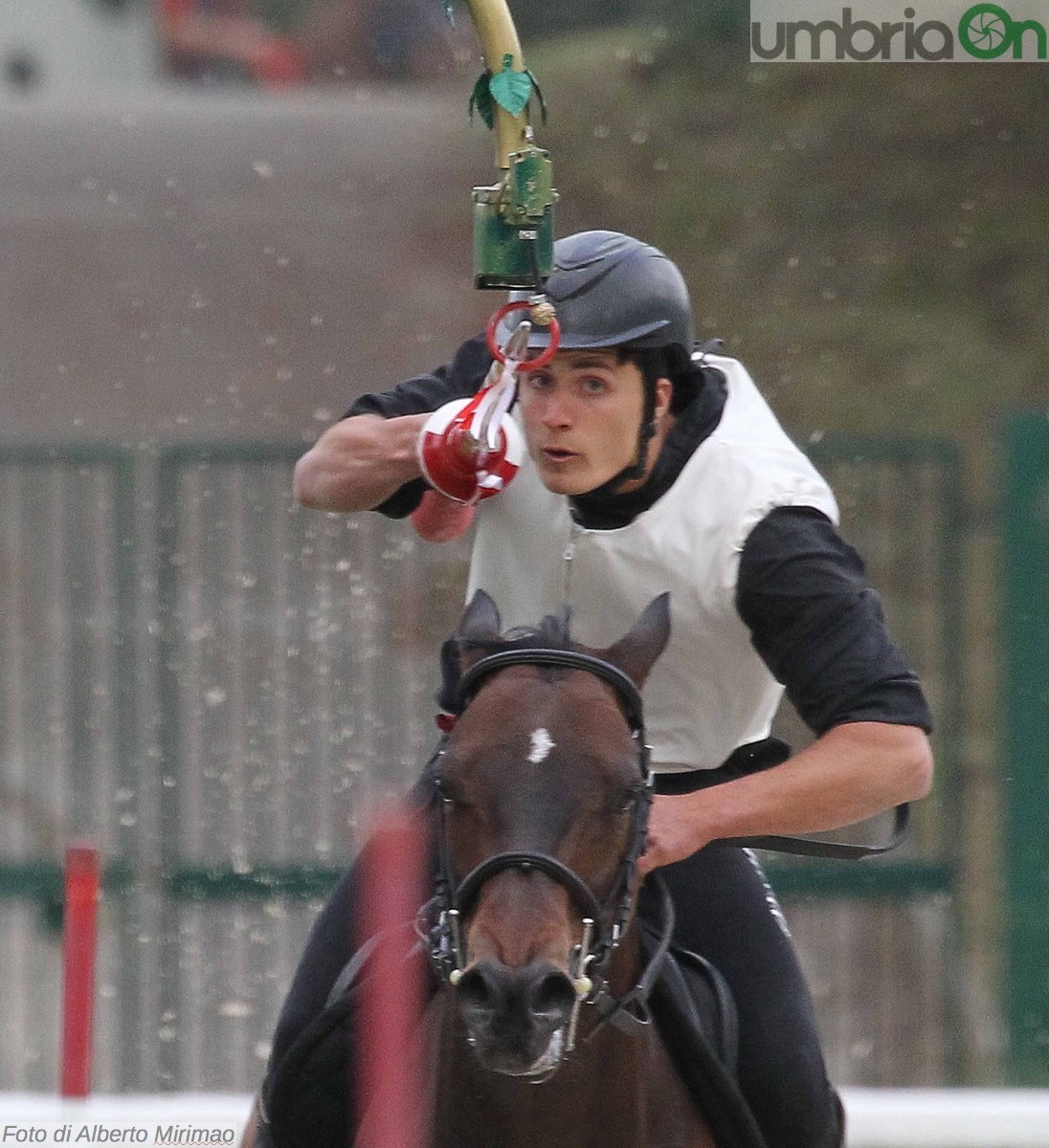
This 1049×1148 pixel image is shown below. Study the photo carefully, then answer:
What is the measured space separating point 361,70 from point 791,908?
8.86 meters

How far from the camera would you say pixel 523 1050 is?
7.91 feet

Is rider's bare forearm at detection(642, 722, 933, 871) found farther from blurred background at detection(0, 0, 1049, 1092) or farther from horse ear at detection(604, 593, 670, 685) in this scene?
blurred background at detection(0, 0, 1049, 1092)

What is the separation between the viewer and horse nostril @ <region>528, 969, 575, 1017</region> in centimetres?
240

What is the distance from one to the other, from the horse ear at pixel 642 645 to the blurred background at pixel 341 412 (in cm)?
348

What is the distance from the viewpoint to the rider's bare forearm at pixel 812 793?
2.78 m

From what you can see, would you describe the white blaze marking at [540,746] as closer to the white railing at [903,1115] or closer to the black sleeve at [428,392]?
the black sleeve at [428,392]

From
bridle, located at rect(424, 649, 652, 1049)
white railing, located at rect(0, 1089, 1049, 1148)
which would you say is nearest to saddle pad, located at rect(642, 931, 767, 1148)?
bridle, located at rect(424, 649, 652, 1049)

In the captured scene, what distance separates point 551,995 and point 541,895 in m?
0.11

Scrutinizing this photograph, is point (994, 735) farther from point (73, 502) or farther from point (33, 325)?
point (33, 325)

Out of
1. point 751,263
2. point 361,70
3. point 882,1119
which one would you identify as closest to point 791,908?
point 882,1119

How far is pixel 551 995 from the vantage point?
244 centimetres

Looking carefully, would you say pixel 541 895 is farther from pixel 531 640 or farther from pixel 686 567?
pixel 686 567
